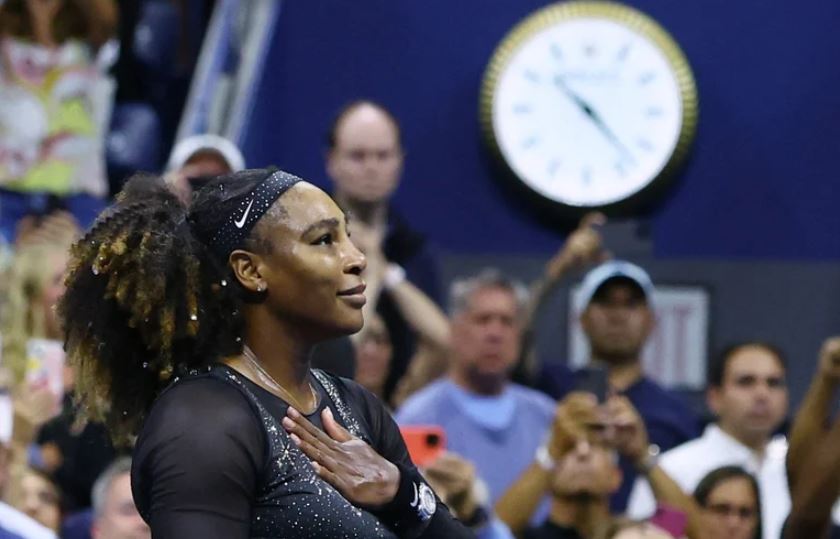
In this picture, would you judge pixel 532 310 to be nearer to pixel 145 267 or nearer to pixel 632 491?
pixel 632 491

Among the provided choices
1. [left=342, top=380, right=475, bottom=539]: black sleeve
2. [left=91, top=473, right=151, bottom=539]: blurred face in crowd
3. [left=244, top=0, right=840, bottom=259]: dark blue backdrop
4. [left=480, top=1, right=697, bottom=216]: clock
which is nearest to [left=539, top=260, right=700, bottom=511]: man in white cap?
[left=91, top=473, right=151, bottom=539]: blurred face in crowd

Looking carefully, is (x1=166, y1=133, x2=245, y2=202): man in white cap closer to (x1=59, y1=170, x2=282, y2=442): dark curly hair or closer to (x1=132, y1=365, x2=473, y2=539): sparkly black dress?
(x1=59, y1=170, x2=282, y2=442): dark curly hair

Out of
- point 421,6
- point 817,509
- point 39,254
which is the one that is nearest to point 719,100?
point 421,6

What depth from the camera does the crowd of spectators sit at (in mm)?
4672

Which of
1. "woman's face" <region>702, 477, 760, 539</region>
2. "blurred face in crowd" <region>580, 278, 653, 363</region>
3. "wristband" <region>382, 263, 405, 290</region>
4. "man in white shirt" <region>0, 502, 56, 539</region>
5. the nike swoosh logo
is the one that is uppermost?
the nike swoosh logo

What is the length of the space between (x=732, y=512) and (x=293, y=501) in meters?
2.92

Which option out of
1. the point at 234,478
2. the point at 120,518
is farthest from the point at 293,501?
the point at 120,518

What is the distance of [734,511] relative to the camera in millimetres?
5199

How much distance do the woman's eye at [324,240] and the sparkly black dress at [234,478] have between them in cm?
21

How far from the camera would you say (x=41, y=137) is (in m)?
6.61

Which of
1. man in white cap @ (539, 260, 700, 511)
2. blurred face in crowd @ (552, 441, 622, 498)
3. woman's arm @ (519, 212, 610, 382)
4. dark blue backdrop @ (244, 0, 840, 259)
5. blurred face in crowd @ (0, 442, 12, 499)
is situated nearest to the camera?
blurred face in crowd @ (0, 442, 12, 499)

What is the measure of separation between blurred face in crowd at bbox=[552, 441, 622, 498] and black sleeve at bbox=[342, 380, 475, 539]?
2197mm

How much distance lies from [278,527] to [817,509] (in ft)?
6.16

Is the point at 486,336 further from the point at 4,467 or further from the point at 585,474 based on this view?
the point at 4,467
